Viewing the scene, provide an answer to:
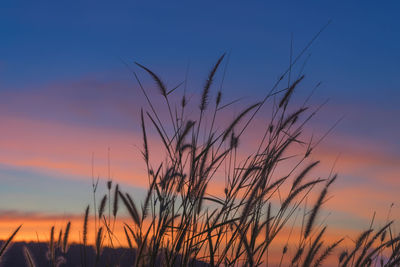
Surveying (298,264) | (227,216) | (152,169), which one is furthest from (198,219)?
(298,264)

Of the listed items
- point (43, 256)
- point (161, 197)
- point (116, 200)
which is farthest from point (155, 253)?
point (43, 256)

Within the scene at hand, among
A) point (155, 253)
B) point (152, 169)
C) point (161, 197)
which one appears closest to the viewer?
point (155, 253)

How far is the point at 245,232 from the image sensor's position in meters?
2.89

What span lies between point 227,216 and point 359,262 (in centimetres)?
111

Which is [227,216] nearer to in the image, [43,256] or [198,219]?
[198,219]

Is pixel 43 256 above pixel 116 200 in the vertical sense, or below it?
below

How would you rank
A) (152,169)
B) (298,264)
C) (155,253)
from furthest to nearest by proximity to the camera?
(298,264) < (152,169) < (155,253)

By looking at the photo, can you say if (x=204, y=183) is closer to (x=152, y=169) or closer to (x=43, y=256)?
(x=152, y=169)

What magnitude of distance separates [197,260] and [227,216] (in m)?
0.29

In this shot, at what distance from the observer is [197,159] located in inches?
112

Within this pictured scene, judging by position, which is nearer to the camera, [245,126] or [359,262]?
[245,126]

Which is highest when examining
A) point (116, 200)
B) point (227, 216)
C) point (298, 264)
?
point (116, 200)

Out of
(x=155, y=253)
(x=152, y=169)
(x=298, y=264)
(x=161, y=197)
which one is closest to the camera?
(x=155, y=253)

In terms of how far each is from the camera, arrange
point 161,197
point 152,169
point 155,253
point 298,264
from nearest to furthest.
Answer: point 155,253
point 161,197
point 152,169
point 298,264
